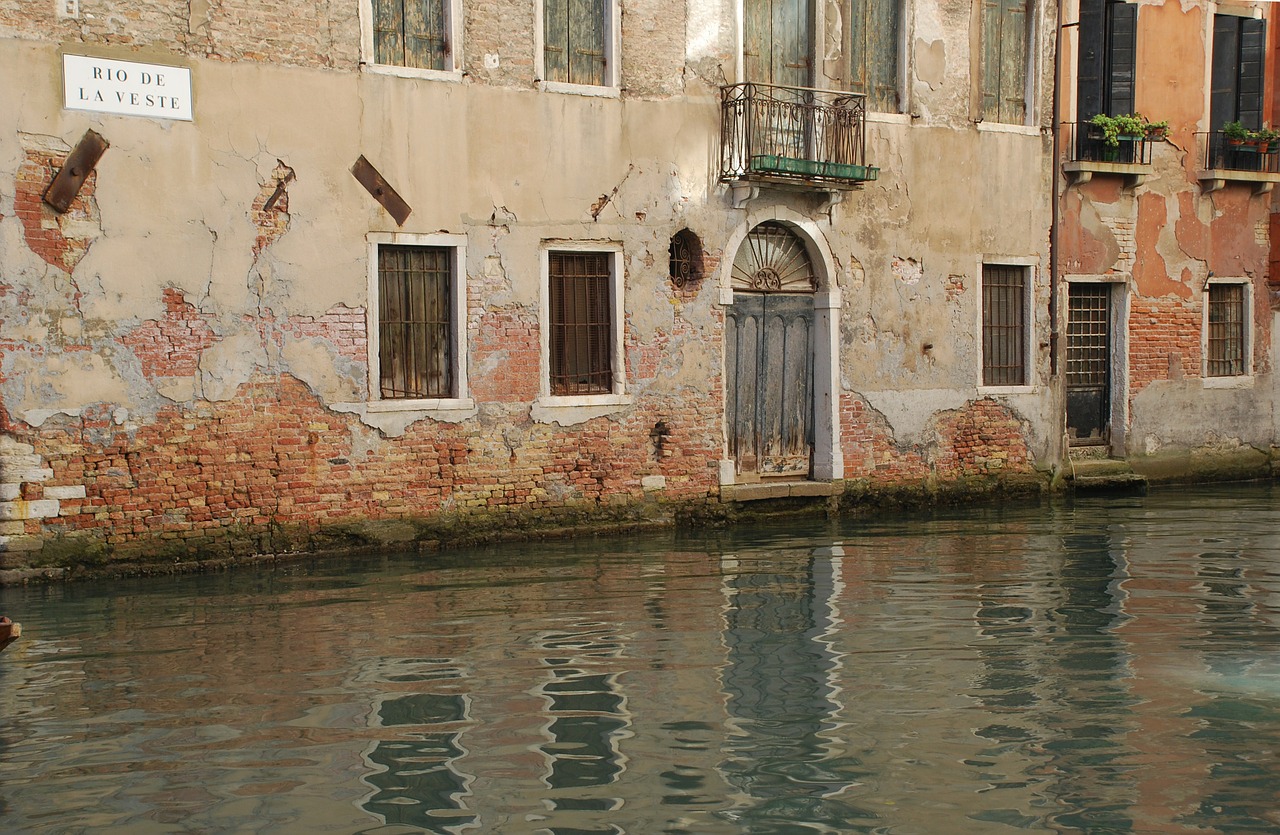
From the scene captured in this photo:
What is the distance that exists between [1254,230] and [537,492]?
29.1 ft

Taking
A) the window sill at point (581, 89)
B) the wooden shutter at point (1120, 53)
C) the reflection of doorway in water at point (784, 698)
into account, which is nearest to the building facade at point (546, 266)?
the window sill at point (581, 89)

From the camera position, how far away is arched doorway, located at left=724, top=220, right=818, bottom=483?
12.3 metres

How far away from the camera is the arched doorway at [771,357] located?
12.3m

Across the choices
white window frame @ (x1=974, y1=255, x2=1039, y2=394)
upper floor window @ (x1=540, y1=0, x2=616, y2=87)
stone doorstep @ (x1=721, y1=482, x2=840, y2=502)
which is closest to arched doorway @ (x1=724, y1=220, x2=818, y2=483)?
stone doorstep @ (x1=721, y1=482, x2=840, y2=502)


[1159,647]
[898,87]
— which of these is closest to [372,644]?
[1159,647]

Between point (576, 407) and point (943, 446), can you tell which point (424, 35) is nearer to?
point (576, 407)

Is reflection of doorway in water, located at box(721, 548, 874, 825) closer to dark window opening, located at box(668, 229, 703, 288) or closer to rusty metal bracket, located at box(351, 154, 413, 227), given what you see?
dark window opening, located at box(668, 229, 703, 288)

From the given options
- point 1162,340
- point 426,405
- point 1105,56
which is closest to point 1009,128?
point 1105,56

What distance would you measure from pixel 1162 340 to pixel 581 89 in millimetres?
7055

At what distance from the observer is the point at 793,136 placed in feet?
39.8

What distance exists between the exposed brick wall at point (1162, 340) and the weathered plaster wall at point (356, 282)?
2.41 m

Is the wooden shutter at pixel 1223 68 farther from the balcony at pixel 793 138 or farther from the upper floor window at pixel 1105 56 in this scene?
the balcony at pixel 793 138

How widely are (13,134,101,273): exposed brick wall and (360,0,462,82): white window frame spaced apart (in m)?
2.17

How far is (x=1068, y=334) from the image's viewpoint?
14.1 metres
